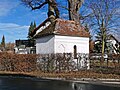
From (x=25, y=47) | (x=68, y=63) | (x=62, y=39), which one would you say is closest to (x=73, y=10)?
(x=62, y=39)

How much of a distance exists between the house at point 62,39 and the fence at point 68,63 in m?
4.64

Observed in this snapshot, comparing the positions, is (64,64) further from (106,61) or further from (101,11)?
(101,11)

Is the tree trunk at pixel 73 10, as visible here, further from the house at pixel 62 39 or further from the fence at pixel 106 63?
the fence at pixel 106 63

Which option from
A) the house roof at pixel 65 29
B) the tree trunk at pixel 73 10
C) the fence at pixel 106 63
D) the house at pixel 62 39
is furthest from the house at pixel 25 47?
the fence at pixel 106 63

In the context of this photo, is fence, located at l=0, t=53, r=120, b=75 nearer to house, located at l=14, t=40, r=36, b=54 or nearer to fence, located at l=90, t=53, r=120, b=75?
fence, located at l=90, t=53, r=120, b=75

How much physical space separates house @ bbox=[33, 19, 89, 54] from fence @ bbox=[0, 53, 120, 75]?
15.2ft

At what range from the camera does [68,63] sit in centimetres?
2639

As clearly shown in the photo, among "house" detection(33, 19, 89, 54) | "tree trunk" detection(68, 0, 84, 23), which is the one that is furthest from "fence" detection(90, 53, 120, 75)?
"tree trunk" detection(68, 0, 84, 23)

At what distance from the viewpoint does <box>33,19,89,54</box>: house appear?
32.1 m

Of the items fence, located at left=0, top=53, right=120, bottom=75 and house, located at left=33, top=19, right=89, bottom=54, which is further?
house, located at left=33, top=19, right=89, bottom=54

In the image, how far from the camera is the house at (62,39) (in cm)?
3209

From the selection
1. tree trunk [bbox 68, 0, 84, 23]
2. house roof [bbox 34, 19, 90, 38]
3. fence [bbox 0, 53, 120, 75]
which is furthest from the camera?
tree trunk [bbox 68, 0, 84, 23]

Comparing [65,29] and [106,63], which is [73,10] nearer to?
[65,29]

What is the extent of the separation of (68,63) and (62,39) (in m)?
6.55
